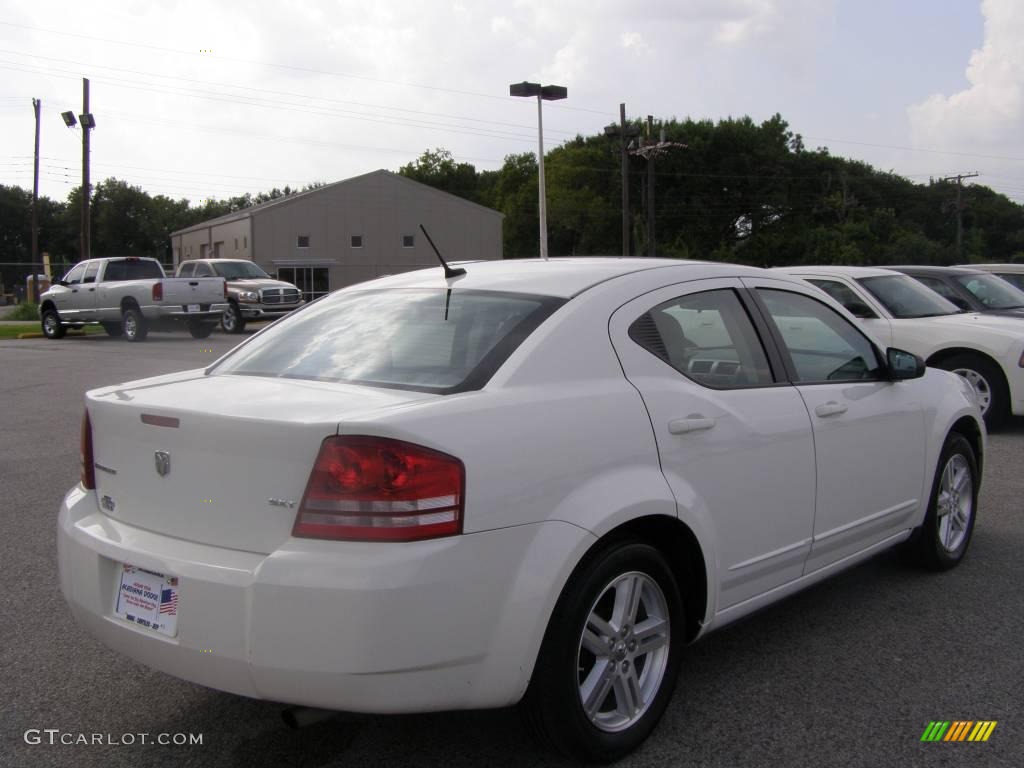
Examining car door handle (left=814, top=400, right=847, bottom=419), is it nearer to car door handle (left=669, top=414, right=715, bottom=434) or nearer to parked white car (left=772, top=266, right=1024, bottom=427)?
car door handle (left=669, top=414, right=715, bottom=434)

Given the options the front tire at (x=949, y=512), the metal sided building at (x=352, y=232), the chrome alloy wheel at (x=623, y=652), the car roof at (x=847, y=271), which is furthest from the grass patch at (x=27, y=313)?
the chrome alloy wheel at (x=623, y=652)

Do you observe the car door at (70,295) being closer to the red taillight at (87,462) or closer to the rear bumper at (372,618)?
the red taillight at (87,462)

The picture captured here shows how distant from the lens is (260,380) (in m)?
3.46

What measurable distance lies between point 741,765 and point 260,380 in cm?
202

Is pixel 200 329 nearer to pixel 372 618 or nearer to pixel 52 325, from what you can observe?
pixel 52 325

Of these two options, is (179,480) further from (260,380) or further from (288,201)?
(288,201)

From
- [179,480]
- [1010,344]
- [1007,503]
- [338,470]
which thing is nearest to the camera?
[338,470]

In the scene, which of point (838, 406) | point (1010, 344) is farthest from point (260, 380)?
point (1010, 344)

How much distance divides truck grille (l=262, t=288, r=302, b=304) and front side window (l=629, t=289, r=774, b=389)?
76.3ft

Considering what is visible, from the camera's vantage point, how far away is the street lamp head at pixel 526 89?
101 feet

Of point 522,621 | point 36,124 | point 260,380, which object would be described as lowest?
point 522,621

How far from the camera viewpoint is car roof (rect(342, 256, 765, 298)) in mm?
3619

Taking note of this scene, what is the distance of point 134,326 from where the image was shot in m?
23.8

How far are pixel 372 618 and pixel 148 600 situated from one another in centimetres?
82
